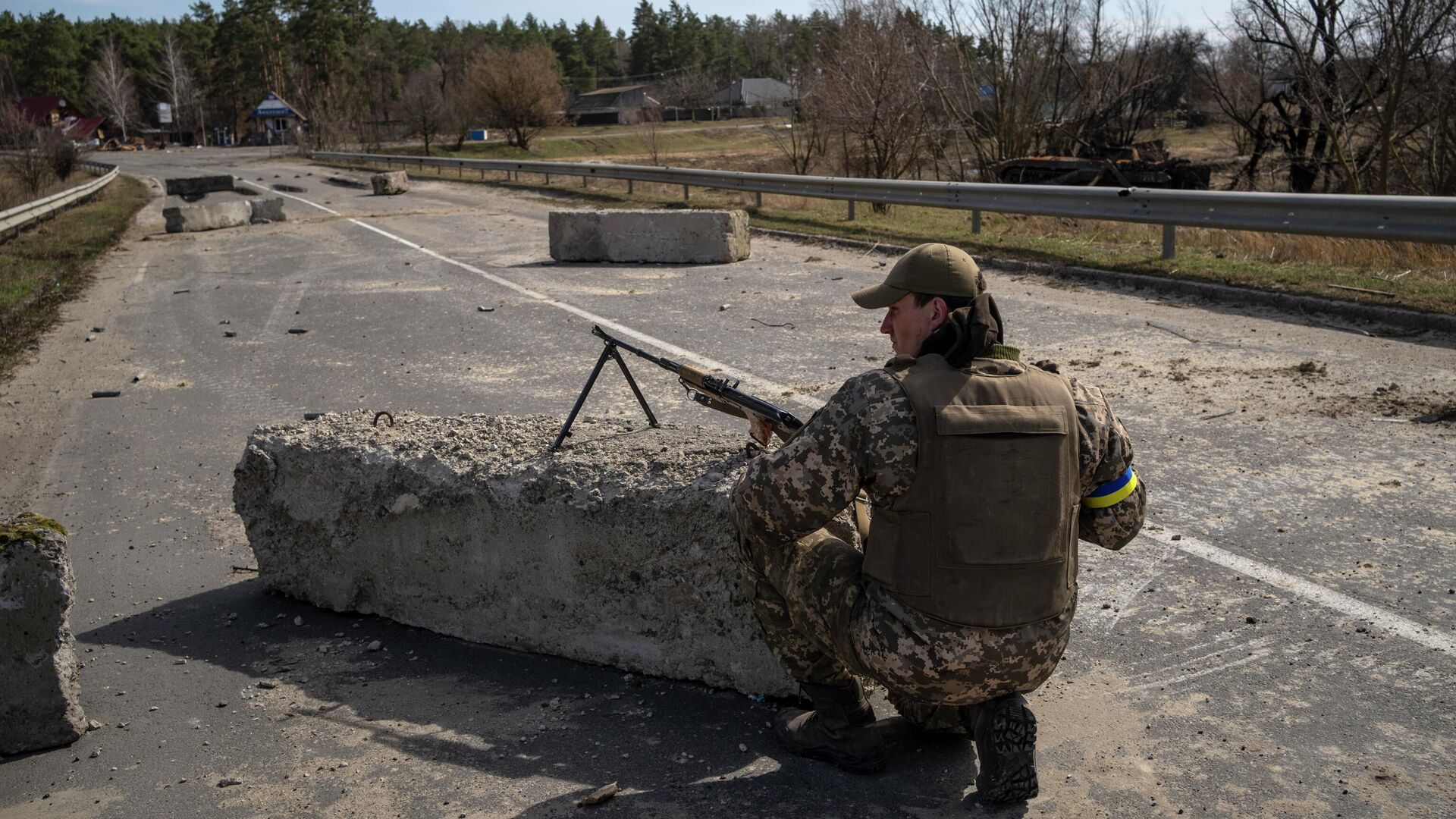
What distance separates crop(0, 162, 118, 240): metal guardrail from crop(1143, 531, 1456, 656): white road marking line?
18104mm

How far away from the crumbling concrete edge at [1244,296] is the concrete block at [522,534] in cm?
638

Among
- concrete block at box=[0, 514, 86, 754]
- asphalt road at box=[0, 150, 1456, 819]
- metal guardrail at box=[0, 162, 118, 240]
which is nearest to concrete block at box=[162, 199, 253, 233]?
metal guardrail at box=[0, 162, 118, 240]

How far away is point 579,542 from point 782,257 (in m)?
10.1

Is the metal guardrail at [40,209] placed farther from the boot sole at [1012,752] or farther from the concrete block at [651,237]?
the boot sole at [1012,752]

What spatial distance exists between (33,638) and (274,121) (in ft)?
328

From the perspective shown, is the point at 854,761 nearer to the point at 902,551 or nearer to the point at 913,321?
the point at 902,551

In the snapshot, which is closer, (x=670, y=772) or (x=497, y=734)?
(x=670, y=772)

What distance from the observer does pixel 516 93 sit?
65.2m

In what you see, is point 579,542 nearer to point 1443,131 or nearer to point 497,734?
point 497,734

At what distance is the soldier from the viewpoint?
2.76 metres

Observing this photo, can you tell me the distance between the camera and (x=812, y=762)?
3256 millimetres

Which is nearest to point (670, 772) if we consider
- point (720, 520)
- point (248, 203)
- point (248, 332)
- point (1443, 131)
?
point (720, 520)

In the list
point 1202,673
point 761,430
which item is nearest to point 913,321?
point 761,430

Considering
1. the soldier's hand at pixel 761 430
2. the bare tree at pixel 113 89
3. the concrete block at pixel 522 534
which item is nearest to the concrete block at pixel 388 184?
the concrete block at pixel 522 534
